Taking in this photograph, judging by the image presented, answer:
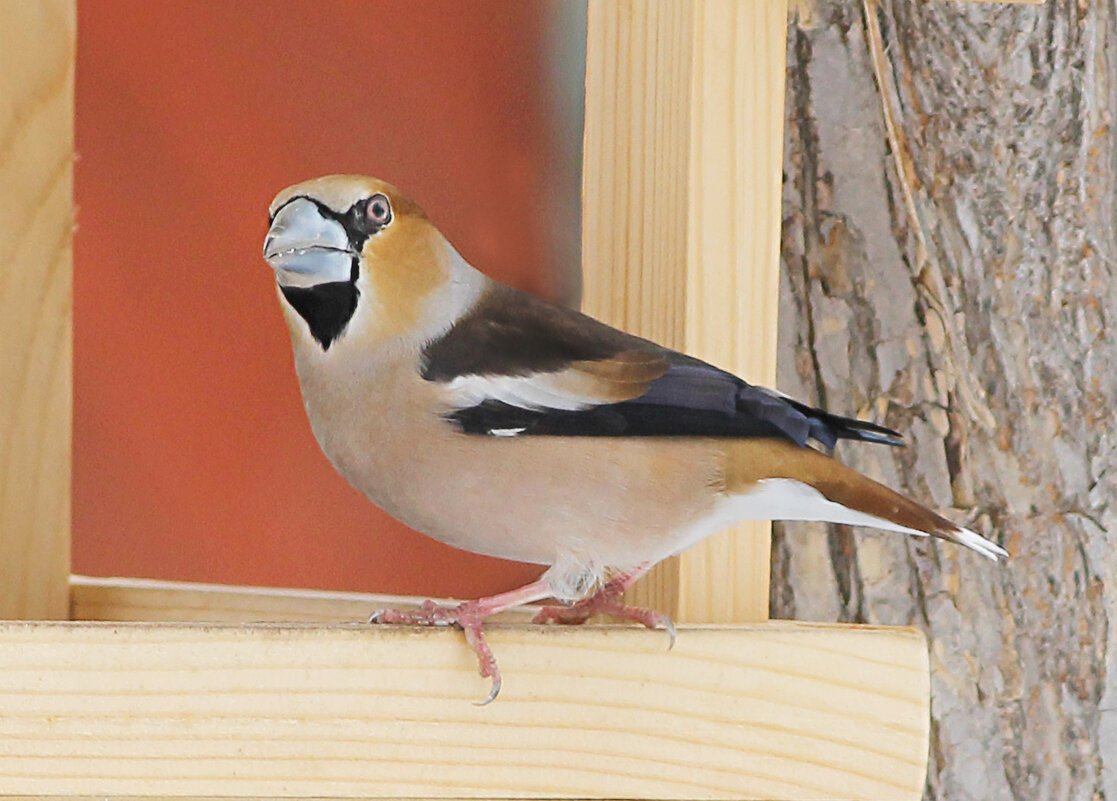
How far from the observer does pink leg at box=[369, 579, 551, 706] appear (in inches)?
31.2

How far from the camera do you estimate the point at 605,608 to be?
944 millimetres

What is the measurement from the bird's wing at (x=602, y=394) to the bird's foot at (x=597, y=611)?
0.39ft

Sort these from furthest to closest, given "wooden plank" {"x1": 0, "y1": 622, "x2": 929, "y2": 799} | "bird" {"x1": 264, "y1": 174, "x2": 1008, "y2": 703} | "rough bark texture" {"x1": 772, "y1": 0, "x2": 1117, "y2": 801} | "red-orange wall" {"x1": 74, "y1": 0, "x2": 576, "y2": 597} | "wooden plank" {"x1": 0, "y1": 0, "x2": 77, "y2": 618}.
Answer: "red-orange wall" {"x1": 74, "y1": 0, "x2": 576, "y2": 597}
"rough bark texture" {"x1": 772, "y1": 0, "x2": 1117, "y2": 801}
"wooden plank" {"x1": 0, "y1": 0, "x2": 77, "y2": 618}
"bird" {"x1": 264, "y1": 174, "x2": 1008, "y2": 703}
"wooden plank" {"x1": 0, "y1": 622, "x2": 929, "y2": 799}

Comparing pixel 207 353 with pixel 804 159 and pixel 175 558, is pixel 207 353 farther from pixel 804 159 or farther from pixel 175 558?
pixel 804 159

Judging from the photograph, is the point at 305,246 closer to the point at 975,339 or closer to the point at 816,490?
the point at 816,490

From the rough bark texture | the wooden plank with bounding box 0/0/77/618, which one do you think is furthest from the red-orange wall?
the wooden plank with bounding box 0/0/77/618

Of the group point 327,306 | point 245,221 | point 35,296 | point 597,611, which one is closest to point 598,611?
point 597,611

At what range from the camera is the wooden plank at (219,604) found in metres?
1.12

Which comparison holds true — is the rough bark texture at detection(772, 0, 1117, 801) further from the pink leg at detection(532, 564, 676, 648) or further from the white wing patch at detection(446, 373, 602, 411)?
the white wing patch at detection(446, 373, 602, 411)

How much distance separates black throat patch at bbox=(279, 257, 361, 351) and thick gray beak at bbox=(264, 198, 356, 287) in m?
0.02

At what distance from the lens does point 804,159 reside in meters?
1.35

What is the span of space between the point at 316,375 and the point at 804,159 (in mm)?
629

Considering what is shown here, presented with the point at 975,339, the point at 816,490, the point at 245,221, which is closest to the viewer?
the point at 816,490

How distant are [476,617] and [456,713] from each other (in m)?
0.06
